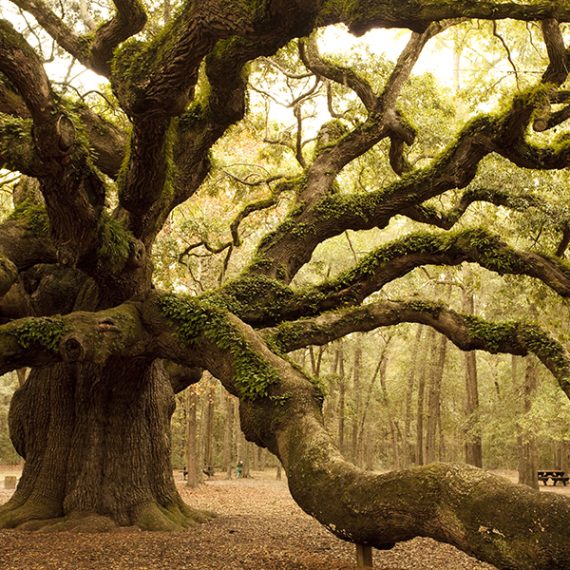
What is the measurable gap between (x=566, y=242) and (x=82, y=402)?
987cm

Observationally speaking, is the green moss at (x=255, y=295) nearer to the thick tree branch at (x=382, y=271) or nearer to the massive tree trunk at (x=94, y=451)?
the thick tree branch at (x=382, y=271)

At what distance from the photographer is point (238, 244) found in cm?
1529

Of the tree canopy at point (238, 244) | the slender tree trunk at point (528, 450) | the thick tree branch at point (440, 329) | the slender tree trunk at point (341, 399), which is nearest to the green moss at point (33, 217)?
the tree canopy at point (238, 244)

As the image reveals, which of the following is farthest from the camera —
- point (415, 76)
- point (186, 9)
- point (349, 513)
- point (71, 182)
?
point (415, 76)

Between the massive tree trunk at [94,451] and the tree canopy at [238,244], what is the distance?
0.04 meters

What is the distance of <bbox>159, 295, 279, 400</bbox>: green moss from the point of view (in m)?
7.13

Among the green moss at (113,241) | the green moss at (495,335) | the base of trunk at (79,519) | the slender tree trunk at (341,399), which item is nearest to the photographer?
the green moss at (113,241)

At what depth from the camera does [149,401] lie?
10.4m

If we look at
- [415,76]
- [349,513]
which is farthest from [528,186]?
[349,513]

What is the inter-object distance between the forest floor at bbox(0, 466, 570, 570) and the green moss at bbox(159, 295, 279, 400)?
2105 mm

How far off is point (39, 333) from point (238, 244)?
834cm

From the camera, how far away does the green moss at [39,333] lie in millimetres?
7297

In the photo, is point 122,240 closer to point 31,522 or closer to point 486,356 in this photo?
point 31,522

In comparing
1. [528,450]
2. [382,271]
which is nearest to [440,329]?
[382,271]
